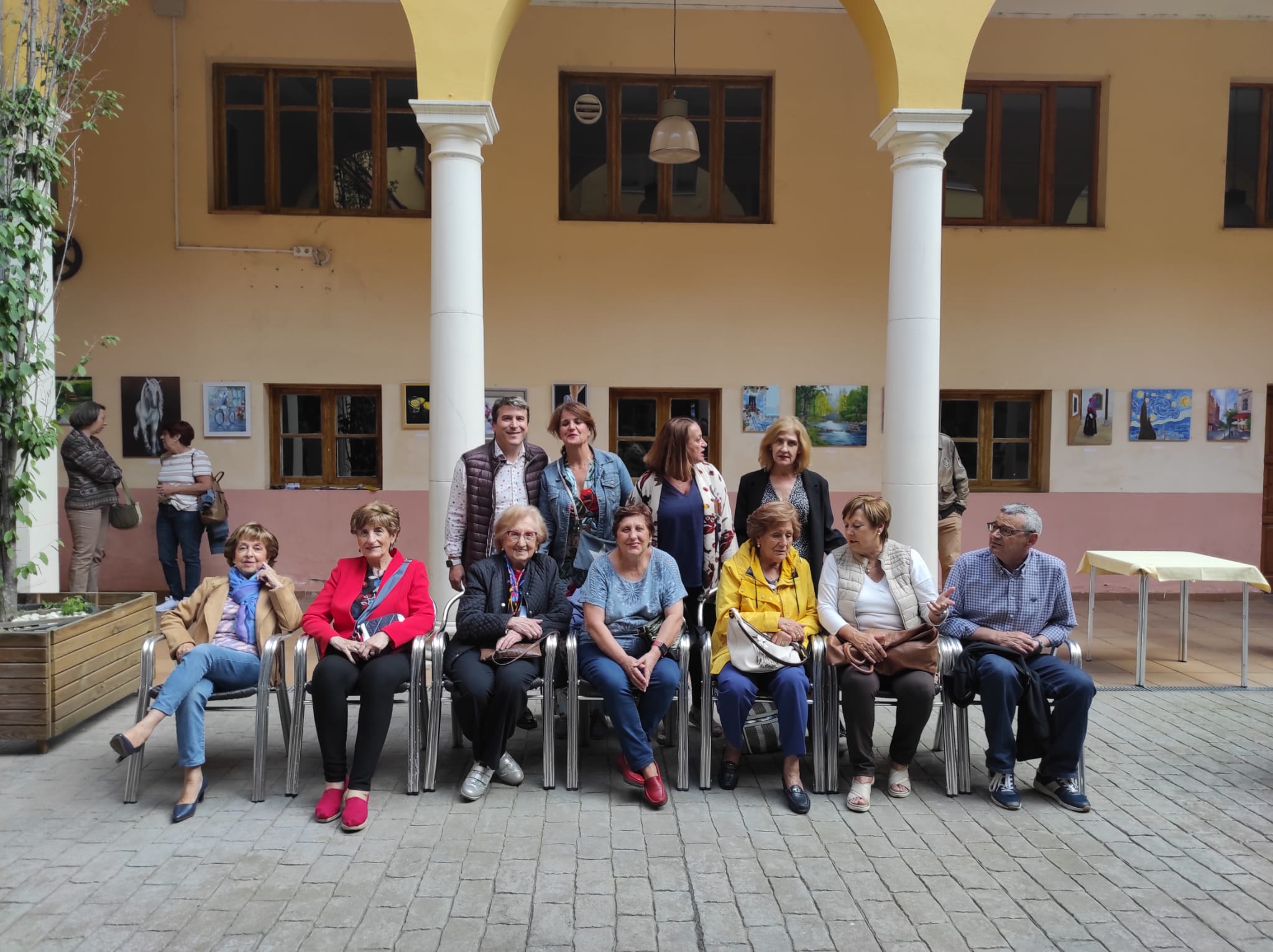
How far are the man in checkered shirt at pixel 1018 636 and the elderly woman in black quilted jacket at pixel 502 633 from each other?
1.94 meters

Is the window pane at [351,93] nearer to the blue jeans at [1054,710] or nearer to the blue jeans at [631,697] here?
the blue jeans at [631,697]

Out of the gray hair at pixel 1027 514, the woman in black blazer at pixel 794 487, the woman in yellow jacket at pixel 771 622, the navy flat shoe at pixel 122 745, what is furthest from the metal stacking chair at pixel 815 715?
the navy flat shoe at pixel 122 745

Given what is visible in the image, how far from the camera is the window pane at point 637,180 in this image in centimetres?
873

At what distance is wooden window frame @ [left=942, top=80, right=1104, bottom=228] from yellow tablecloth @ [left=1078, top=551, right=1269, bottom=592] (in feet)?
13.1

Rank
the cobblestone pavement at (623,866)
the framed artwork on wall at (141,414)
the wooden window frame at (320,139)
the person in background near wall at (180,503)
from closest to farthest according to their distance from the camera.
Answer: the cobblestone pavement at (623,866) < the person in background near wall at (180,503) < the framed artwork on wall at (141,414) < the wooden window frame at (320,139)

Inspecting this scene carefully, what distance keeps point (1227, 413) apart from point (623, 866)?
8050 mm

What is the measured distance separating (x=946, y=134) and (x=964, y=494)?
2931 millimetres

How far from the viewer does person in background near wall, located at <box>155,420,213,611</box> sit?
314 inches

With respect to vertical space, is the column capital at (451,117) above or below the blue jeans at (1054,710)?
above

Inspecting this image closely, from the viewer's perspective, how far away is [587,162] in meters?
8.70

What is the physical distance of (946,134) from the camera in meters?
5.80

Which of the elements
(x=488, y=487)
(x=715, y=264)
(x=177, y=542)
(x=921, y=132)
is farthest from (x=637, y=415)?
(x=177, y=542)

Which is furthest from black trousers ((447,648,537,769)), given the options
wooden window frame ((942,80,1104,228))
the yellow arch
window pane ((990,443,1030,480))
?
wooden window frame ((942,80,1104,228))

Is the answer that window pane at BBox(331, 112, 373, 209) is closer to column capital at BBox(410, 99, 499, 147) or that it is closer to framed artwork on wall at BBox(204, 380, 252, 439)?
framed artwork on wall at BBox(204, 380, 252, 439)
